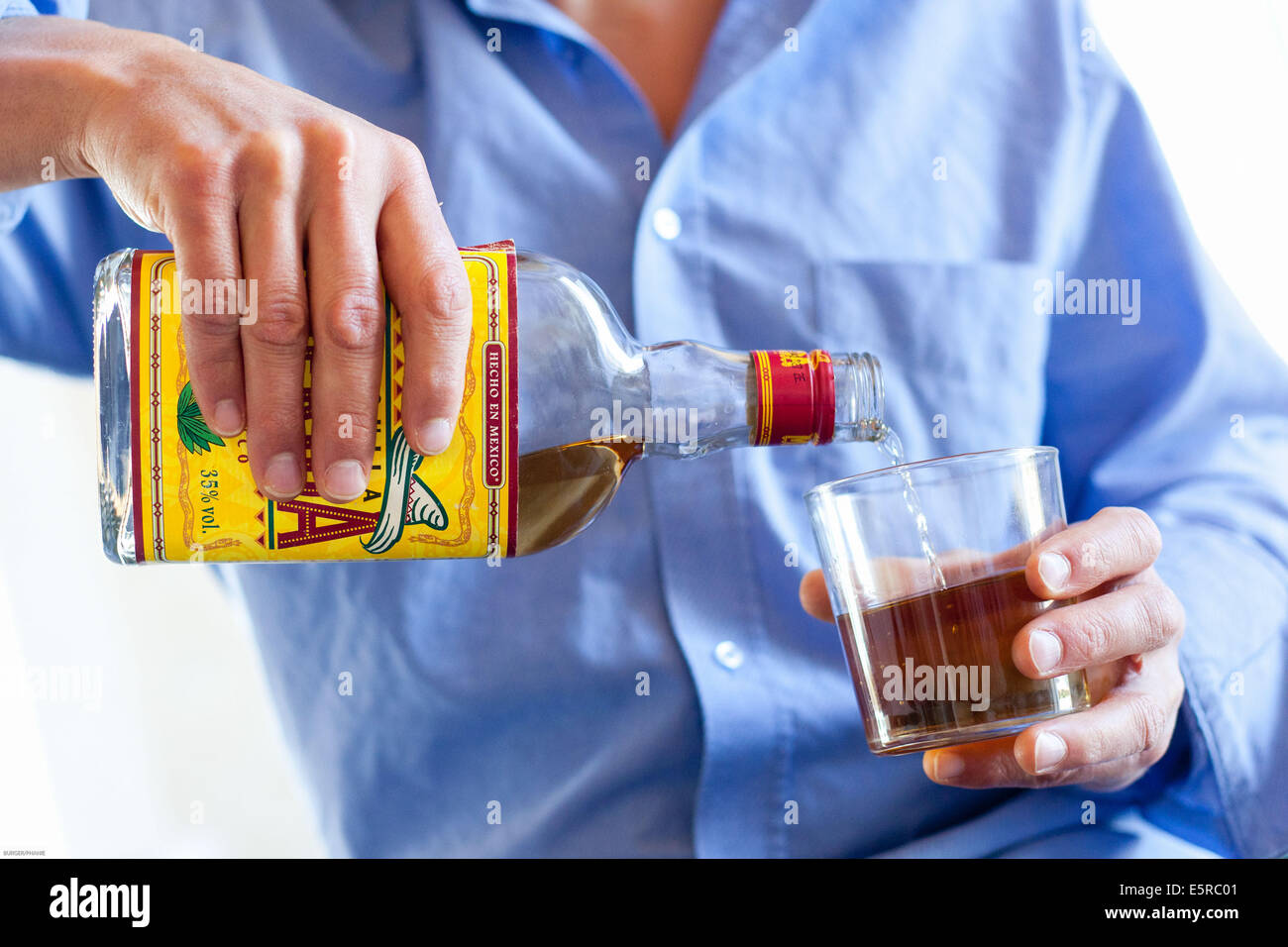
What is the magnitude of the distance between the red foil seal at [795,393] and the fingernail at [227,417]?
0.26 metres

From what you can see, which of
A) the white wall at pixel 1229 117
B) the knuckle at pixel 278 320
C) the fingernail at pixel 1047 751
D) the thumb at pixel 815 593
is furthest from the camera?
the white wall at pixel 1229 117

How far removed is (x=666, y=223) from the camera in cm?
76

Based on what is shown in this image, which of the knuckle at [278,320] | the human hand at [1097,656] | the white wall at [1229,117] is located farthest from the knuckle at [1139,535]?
the white wall at [1229,117]

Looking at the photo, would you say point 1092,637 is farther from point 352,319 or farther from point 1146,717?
point 352,319

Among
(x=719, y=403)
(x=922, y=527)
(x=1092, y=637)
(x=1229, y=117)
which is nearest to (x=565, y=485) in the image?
(x=719, y=403)

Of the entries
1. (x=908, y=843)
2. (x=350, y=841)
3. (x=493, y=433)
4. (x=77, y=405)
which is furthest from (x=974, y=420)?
(x=77, y=405)

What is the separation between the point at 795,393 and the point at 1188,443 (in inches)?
20.4

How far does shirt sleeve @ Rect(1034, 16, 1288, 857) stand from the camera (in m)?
0.75

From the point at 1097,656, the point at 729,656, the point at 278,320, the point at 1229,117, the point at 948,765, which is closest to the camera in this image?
the point at 278,320

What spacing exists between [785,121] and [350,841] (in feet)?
2.37

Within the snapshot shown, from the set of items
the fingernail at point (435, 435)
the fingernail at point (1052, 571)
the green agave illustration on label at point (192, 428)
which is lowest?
the fingernail at point (1052, 571)

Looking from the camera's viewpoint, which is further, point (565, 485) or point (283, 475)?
point (565, 485)

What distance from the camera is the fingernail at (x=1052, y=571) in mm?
516

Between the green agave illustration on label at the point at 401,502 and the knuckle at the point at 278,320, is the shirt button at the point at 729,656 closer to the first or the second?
the green agave illustration on label at the point at 401,502
